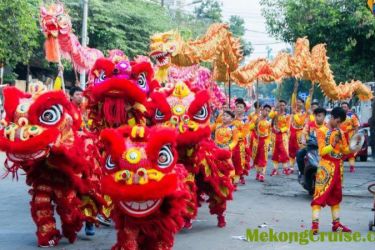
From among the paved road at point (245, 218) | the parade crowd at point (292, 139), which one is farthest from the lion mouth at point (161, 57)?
the paved road at point (245, 218)

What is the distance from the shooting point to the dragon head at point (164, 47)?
12.9 metres

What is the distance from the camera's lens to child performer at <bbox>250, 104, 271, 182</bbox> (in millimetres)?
13883

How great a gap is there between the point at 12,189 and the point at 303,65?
289 inches

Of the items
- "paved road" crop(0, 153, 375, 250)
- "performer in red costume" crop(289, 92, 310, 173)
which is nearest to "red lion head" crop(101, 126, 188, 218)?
"paved road" crop(0, 153, 375, 250)

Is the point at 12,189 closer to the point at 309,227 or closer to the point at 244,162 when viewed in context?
the point at 244,162

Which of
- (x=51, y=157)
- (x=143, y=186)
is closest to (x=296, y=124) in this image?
(x=51, y=157)

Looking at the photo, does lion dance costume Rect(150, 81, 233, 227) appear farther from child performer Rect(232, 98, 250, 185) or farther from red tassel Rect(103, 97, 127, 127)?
child performer Rect(232, 98, 250, 185)

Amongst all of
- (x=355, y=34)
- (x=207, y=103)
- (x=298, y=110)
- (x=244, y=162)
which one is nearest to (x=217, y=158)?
(x=207, y=103)

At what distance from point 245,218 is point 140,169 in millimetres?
3954

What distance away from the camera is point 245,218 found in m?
9.26

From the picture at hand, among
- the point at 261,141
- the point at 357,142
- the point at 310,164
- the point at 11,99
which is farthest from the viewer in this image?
the point at 261,141

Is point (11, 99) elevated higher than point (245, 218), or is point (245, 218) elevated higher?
point (11, 99)

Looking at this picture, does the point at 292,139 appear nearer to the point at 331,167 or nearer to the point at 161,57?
the point at 161,57

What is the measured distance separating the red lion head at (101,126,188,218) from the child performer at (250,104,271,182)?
815cm
